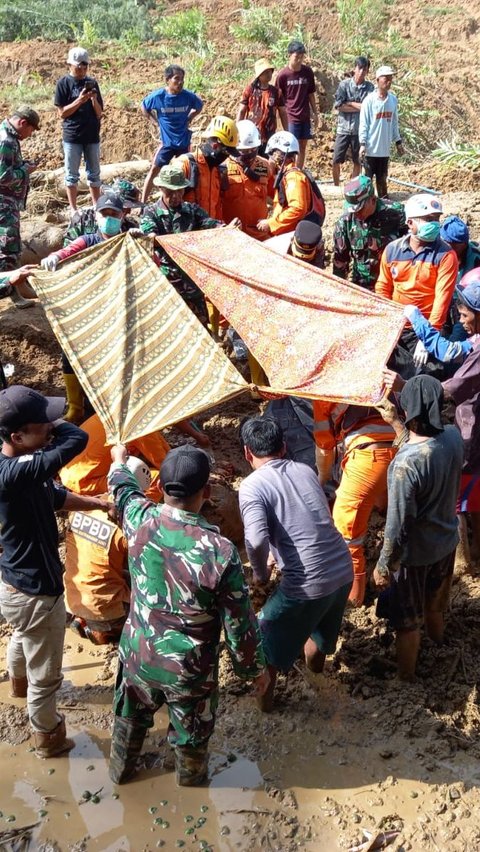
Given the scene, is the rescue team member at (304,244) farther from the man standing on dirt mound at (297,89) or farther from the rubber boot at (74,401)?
the man standing on dirt mound at (297,89)

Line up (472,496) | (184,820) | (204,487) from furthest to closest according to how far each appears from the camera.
→ (472,496)
(184,820)
(204,487)

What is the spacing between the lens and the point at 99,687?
465cm

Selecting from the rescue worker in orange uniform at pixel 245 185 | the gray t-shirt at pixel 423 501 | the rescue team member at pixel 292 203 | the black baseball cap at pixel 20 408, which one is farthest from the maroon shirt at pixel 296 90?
the black baseball cap at pixel 20 408

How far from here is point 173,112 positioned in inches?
353

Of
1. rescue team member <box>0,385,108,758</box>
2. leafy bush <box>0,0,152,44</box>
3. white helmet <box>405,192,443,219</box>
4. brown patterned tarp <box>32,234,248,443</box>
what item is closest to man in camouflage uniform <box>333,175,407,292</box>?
white helmet <box>405,192,443,219</box>

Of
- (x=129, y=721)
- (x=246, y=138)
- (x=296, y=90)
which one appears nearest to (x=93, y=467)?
(x=129, y=721)

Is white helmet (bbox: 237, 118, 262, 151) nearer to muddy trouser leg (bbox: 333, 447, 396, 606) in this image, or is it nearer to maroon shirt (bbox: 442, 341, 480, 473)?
maroon shirt (bbox: 442, 341, 480, 473)

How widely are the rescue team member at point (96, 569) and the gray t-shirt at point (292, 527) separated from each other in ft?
2.92

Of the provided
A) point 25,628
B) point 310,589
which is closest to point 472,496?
point 310,589

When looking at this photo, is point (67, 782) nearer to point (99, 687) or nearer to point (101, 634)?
point (99, 687)

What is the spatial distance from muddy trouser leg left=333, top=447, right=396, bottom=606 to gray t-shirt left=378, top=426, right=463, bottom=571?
0.60 m

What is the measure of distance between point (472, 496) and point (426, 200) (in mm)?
1973

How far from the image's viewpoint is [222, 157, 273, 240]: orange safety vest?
283 inches

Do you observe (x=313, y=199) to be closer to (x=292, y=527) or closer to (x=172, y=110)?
(x=172, y=110)
